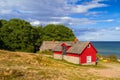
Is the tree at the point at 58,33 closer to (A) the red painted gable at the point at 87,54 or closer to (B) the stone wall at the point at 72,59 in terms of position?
(B) the stone wall at the point at 72,59

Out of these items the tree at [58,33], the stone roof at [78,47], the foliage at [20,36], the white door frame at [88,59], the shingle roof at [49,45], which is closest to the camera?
the stone roof at [78,47]

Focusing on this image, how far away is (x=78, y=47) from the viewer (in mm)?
52375

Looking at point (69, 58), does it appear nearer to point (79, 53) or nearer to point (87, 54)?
point (79, 53)

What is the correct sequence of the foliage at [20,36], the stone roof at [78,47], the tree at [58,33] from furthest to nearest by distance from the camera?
the tree at [58,33]
the foliage at [20,36]
the stone roof at [78,47]

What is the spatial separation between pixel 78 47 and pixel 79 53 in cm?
317

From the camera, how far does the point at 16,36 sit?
260 ft

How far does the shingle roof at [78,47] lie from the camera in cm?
5067

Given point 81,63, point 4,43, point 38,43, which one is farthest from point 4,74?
point 38,43

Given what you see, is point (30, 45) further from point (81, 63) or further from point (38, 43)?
point (81, 63)

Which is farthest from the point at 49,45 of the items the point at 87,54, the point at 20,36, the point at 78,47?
the point at 87,54

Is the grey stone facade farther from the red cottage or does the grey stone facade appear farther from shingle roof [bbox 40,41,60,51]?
shingle roof [bbox 40,41,60,51]

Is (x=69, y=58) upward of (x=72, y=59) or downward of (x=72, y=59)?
upward

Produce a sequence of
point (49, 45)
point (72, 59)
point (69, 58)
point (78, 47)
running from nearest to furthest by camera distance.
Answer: point (72, 59), point (78, 47), point (69, 58), point (49, 45)

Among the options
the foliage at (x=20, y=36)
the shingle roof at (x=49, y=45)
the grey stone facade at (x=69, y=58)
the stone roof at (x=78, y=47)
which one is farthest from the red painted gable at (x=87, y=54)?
the foliage at (x=20, y=36)
